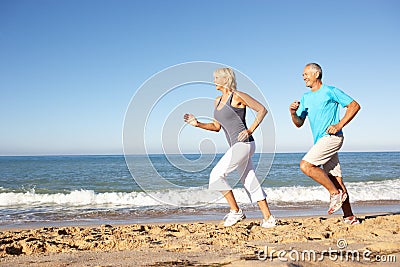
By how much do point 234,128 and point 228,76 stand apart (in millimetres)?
639

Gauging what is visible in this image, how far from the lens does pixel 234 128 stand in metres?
4.75

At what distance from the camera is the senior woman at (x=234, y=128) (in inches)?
184

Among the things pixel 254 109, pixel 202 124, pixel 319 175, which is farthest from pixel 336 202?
pixel 202 124

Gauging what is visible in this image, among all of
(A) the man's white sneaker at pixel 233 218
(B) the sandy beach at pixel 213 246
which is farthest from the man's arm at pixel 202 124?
(B) the sandy beach at pixel 213 246

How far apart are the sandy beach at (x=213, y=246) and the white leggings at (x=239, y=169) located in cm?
50

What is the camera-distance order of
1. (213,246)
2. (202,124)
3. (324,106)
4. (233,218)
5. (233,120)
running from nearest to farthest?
(213,246)
(324,106)
(233,120)
(202,124)
(233,218)

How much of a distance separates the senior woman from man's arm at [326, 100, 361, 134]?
77 cm

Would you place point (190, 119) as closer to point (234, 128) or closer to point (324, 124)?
point (234, 128)

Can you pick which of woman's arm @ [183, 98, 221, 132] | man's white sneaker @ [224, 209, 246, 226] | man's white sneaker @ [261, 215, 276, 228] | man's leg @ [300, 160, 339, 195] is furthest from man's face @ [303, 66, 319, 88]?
man's white sneaker @ [224, 209, 246, 226]

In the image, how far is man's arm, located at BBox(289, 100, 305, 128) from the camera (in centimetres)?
468

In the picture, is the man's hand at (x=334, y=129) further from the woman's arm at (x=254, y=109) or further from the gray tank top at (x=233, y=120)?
the gray tank top at (x=233, y=120)

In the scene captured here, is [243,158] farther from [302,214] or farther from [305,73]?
[302,214]

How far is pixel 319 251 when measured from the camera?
11.5 feet

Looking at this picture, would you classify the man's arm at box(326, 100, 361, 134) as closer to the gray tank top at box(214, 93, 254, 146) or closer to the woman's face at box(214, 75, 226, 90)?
the gray tank top at box(214, 93, 254, 146)
